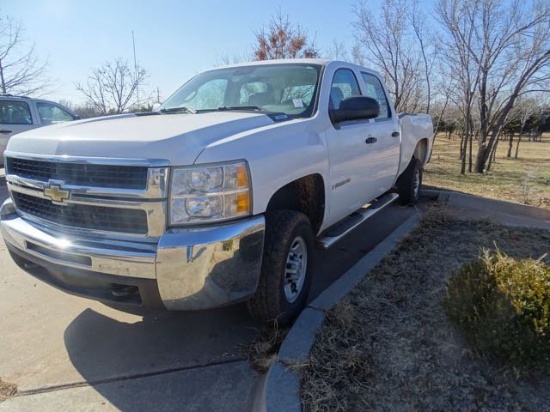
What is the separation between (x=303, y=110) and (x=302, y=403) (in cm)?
217

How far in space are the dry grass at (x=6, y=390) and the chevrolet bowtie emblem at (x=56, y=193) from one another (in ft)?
3.69

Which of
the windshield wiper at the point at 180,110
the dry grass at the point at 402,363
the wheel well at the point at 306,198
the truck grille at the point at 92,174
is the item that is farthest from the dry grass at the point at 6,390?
the windshield wiper at the point at 180,110

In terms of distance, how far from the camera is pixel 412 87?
15.8 metres

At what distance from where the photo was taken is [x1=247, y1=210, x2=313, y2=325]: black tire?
265 cm

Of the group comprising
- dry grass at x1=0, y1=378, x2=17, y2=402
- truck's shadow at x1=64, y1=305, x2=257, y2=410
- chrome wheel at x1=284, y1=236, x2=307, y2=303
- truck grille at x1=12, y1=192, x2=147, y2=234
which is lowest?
truck's shadow at x1=64, y1=305, x2=257, y2=410

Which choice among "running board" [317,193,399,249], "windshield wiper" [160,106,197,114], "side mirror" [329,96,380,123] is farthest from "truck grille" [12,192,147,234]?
"side mirror" [329,96,380,123]

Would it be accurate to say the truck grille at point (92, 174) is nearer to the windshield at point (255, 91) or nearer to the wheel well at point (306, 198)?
the wheel well at point (306, 198)

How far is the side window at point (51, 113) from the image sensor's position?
10453 mm

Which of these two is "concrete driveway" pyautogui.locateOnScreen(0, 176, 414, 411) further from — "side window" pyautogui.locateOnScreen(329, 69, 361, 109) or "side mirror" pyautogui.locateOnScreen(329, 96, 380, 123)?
"side window" pyautogui.locateOnScreen(329, 69, 361, 109)

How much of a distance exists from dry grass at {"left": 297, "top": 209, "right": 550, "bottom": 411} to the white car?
32.6ft

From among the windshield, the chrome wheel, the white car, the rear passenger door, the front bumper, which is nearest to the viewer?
the front bumper

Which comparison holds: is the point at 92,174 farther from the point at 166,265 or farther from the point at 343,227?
the point at 343,227

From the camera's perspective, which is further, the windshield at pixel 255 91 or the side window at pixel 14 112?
the side window at pixel 14 112

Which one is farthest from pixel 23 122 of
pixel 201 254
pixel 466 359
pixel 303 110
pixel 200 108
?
pixel 466 359
